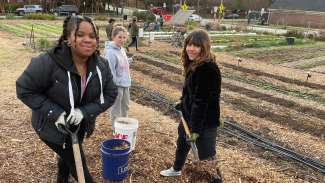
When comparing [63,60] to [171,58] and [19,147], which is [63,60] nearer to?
[19,147]

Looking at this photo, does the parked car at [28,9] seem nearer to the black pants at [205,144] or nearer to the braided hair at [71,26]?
the black pants at [205,144]

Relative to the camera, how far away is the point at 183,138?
4.31 metres

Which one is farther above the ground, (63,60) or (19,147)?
(63,60)

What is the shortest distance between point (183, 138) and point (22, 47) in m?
14.2

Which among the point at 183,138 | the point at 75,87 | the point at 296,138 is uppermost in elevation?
the point at 75,87

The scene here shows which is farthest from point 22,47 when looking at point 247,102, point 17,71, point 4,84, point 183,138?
point 183,138

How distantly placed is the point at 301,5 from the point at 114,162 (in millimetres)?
53584

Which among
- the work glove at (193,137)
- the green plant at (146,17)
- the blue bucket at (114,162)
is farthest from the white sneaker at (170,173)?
the green plant at (146,17)

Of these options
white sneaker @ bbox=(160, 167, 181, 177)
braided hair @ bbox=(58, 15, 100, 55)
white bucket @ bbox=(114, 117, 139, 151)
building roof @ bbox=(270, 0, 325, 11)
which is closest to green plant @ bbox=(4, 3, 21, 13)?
building roof @ bbox=(270, 0, 325, 11)

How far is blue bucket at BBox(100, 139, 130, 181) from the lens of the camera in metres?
4.19

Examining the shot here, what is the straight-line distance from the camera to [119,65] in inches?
216

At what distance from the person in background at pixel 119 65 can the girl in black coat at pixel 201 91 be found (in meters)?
1.64

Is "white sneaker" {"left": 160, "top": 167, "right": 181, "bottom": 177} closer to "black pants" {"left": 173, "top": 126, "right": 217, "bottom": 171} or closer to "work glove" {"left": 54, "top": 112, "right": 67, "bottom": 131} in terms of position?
"black pants" {"left": 173, "top": 126, "right": 217, "bottom": 171}

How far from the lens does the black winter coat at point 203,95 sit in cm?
372
